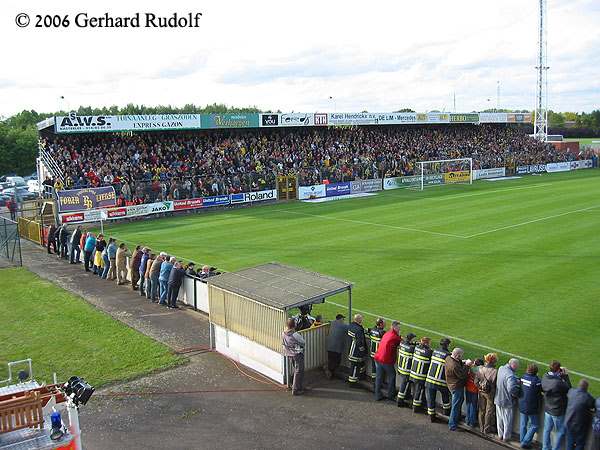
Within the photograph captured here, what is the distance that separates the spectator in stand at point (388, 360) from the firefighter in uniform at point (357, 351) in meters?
0.57

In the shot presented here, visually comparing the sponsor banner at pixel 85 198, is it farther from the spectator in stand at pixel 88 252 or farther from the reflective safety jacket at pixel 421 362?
the reflective safety jacket at pixel 421 362

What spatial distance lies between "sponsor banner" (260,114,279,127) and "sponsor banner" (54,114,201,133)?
216 inches

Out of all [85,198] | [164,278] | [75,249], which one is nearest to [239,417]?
[164,278]

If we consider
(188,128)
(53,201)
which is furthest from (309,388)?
(188,128)

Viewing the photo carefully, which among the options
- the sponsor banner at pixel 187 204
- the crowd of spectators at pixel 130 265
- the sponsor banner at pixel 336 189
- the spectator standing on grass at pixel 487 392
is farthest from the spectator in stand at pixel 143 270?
the sponsor banner at pixel 336 189

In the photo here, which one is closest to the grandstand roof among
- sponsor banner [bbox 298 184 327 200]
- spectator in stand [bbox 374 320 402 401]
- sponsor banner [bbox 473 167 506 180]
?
spectator in stand [bbox 374 320 402 401]

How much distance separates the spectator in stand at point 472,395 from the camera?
397 inches

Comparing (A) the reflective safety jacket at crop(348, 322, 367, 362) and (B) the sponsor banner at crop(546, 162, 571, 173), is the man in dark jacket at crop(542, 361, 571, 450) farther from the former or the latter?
(B) the sponsor banner at crop(546, 162, 571, 173)

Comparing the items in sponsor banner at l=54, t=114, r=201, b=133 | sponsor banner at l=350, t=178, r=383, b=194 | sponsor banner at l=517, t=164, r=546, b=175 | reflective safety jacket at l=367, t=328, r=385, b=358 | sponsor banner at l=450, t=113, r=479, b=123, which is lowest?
reflective safety jacket at l=367, t=328, r=385, b=358

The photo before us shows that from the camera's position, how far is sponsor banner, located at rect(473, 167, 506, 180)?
173ft

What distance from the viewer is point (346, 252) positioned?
2347cm

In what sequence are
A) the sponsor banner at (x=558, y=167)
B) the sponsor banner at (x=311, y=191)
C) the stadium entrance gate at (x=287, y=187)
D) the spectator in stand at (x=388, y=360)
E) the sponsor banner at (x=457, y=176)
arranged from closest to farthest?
the spectator in stand at (x=388, y=360) → the stadium entrance gate at (x=287, y=187) → the sponsor banner at (x=311, y=191) → the sponsor banner at (x=457, y=176) → the sponsor banner at (x=558, y=167)

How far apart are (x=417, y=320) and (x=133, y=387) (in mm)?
7149

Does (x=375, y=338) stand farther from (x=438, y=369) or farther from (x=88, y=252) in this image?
(x=88, y=252)
